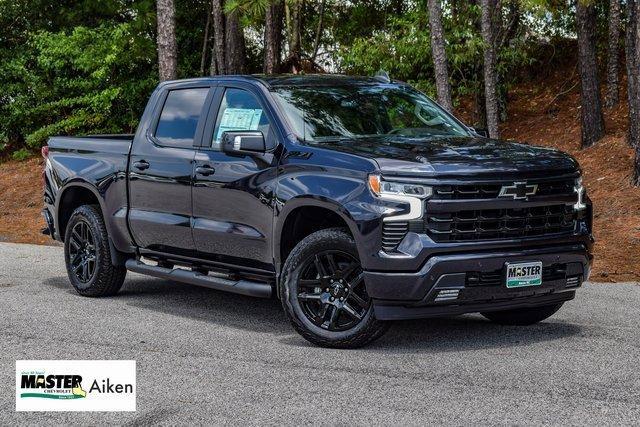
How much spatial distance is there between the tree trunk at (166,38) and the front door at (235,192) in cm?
1052

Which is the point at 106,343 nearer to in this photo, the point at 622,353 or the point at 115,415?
the point at 115,415

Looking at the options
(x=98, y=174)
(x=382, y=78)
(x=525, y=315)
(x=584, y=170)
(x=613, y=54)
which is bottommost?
(x=584, y=170)

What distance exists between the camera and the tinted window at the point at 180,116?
8758 mm

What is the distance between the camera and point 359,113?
27.0 ft

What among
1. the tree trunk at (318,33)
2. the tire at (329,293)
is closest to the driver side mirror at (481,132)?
the tire at (329,293)

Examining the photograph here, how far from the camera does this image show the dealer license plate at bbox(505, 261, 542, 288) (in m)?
6.99

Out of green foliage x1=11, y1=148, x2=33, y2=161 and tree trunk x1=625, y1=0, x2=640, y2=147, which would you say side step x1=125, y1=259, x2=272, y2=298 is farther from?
green foliage x1=11, y1=148, x2=33, y2=161

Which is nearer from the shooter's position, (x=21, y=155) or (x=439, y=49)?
(x=439, y=49)

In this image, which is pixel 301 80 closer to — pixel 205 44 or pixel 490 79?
pixel 490 79

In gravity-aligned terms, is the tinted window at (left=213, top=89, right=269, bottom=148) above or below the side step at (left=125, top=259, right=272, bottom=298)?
above

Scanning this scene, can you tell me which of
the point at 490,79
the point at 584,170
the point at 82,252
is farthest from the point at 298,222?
the point at 490,79

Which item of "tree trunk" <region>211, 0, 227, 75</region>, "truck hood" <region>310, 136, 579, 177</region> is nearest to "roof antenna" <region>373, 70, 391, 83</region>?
"truck hood" <region>310, 136, 579, 177</region>

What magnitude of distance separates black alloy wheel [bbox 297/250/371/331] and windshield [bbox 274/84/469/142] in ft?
3.45

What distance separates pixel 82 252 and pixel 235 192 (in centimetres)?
264
